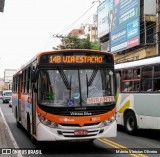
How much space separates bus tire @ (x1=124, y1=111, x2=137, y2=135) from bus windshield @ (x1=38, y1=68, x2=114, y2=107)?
4.09m

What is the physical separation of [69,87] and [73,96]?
268 mm

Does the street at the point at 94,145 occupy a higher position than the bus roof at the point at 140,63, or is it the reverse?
the bus roof at the point at 140,63

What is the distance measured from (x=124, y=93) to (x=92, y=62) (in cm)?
482

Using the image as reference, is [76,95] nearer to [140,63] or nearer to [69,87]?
[69,87]

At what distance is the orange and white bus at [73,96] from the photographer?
1052 centimetres

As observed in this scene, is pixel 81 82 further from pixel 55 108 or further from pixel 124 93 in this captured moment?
pixel 124 93

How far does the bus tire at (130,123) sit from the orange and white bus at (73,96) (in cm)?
384

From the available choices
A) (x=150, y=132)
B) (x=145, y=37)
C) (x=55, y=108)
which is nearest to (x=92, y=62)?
(x=55, y=108)

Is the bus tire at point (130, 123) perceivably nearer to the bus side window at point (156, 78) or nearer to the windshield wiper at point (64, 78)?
the bus side window at point (156, 78)

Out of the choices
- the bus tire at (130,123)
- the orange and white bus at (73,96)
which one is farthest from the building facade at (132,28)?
the orange and white bus at (73,96)

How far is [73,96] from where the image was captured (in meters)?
10.8

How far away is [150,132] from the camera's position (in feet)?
53.7

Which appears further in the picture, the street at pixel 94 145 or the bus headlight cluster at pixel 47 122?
the street at pixel 94 145

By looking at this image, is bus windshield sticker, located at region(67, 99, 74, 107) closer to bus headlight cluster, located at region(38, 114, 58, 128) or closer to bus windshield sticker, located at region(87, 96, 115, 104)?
bus windshield sticker, located at region(87, 96, 115, 104)
